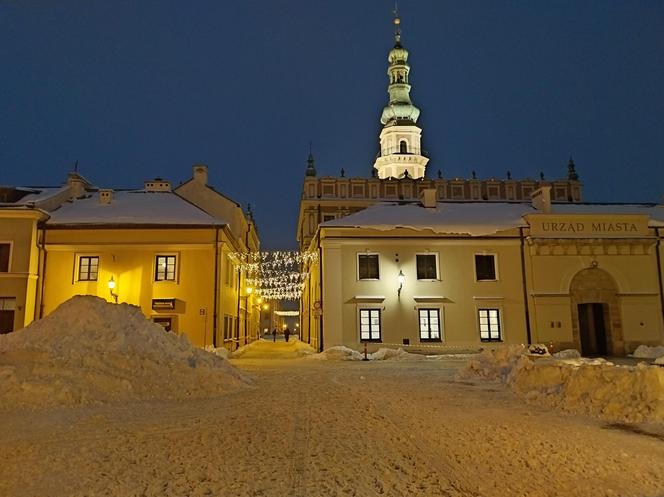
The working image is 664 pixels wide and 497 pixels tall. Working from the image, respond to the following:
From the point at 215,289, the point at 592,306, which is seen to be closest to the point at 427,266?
the point at 592,306

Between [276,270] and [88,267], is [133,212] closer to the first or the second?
[88,267]

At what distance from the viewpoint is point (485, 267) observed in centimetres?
2778

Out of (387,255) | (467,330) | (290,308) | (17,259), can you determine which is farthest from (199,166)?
(290,308)

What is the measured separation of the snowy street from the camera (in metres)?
5.88

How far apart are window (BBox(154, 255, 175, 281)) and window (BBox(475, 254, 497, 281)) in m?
15.6

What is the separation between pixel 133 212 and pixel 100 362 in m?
17.4

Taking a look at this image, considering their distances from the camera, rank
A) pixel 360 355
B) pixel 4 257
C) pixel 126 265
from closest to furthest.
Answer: pixel 360 355 < pixel 4 257 < pixel 126 265

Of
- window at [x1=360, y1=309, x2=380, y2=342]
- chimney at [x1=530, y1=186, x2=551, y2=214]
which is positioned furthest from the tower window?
window at [x1=360, y1=309, x2=380, y2=342]

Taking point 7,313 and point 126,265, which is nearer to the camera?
point 7,313

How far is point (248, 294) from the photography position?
40.5m

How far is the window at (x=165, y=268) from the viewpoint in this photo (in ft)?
85.7

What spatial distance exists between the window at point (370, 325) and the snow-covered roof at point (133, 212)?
28.1ft

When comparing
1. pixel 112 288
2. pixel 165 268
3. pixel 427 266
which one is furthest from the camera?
pixel 427 266

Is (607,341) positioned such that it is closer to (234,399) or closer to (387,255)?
(387,255)
